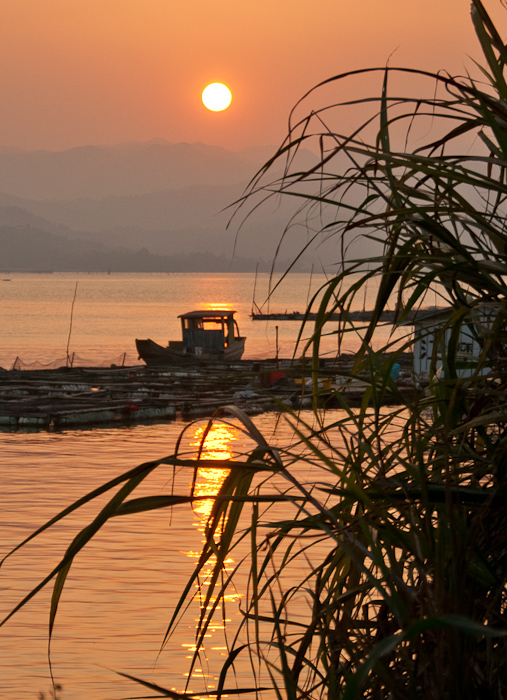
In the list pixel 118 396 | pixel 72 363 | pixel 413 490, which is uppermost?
pixel 72 363

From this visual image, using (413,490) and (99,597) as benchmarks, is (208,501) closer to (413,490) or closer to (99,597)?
(99,597)

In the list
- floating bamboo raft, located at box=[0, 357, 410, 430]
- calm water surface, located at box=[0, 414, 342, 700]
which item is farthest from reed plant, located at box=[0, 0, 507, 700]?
floating bamboo raft, located at box=[0, 357, 410, 430]

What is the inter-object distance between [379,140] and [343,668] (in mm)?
645

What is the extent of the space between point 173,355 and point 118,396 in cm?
1064

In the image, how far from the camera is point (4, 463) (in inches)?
611

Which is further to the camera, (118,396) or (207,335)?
(207,335)

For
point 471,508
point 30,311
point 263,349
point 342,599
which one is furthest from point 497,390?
point 30,311

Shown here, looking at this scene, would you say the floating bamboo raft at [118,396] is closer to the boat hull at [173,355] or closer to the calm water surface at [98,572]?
the calm water surface at [98,572]

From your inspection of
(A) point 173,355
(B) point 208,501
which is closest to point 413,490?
Result: (B) point 208,501

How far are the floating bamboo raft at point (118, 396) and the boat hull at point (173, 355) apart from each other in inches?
90.0

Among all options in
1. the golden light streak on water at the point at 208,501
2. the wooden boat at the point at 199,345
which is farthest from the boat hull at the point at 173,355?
the golden light streak on water at the point at 208,501

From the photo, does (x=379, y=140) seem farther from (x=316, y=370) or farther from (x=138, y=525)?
(x=138, y=525)

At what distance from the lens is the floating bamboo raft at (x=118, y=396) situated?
2019 cm

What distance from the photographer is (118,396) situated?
23734mm
